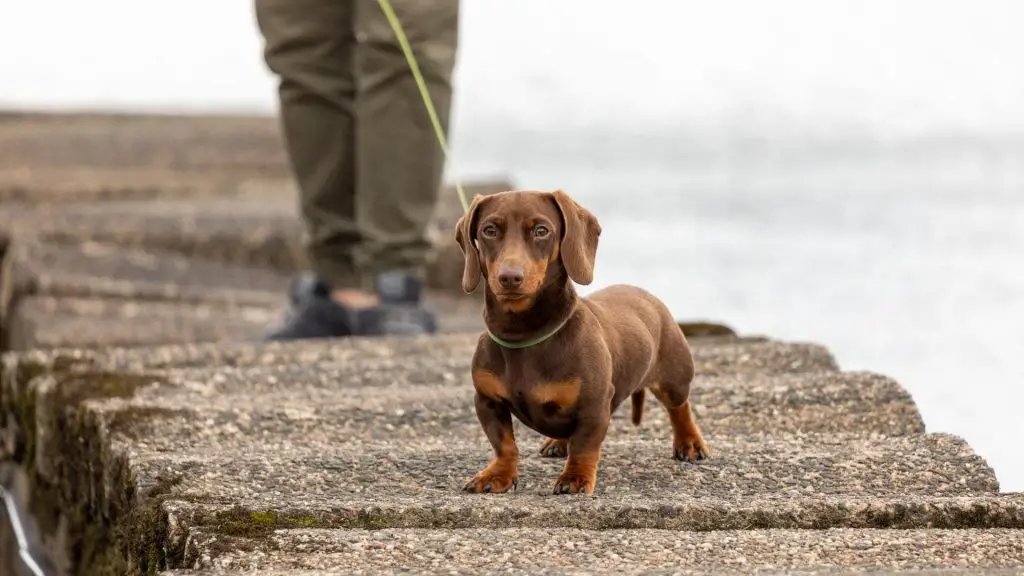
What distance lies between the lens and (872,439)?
9.43ft

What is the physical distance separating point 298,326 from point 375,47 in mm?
773

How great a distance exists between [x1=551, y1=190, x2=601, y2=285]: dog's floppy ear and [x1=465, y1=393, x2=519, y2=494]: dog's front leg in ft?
0.77

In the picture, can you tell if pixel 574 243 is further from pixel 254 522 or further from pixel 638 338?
pixel 254 522

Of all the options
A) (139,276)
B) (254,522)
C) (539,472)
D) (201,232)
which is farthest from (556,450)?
(201,232)

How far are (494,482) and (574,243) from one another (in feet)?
1.26

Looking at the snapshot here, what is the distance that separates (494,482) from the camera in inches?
97.7

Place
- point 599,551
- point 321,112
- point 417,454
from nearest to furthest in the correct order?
1. point 599,551
2. point 417,454
3. point 321,112

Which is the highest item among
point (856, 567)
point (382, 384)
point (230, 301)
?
point (856, 567)

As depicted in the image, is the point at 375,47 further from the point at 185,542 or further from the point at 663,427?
the point at 185,542

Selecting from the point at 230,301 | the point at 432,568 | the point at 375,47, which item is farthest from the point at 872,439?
the point at 230,301

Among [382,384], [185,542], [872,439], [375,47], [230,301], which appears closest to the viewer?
[185,542]

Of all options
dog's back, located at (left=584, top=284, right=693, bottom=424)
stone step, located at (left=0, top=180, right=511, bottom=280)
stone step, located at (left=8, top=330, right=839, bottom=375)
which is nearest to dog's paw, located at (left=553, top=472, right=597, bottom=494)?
dog's back, located at (left=584, top=284, right=693, bottom=424)

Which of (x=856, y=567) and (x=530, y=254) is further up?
(x=530, y=254)

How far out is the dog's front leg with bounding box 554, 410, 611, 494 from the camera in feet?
7.93
